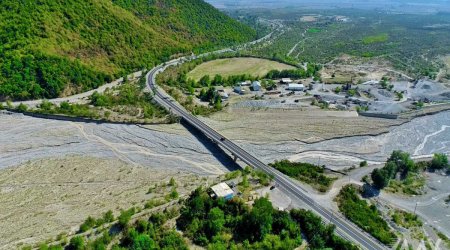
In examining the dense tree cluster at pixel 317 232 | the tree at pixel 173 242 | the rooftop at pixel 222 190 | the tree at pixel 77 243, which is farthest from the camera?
the rooftop at pixel 222 190

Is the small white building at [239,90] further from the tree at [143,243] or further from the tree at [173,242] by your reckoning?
the tree at [143,243]

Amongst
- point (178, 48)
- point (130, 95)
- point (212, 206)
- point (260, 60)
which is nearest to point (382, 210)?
point (212, 206)

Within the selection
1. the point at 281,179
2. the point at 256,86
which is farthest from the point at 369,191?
the point at 256,86

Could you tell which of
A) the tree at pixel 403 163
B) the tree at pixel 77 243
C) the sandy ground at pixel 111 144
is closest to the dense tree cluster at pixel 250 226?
the tree at pixel 77 243

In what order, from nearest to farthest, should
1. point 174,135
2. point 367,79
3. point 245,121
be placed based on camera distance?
1. point 174,135
2. point 245,121
3. point 367,79

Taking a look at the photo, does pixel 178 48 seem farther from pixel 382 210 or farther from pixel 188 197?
pixel 382 210
